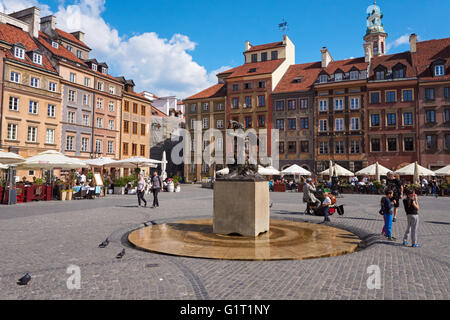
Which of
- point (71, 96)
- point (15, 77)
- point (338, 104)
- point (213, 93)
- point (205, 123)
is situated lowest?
point (205, 123)

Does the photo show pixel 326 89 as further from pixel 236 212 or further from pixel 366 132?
pixel 236 212

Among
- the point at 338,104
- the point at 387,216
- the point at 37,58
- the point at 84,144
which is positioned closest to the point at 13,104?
the point at 37,58

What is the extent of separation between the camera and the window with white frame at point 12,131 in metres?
30.6

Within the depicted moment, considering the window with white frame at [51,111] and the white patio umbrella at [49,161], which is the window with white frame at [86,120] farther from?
the white patio umbrella at [49,161]

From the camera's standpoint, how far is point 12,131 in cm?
3098

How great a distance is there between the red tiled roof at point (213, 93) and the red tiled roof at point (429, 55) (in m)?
25.3

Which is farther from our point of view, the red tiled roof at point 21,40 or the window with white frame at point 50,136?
the window with white frame at point 50,136

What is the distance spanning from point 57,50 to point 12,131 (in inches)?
451

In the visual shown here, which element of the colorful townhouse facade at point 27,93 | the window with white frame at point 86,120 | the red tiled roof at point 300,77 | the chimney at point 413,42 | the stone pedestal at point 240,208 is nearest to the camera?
the stone pedestal at point 240,208

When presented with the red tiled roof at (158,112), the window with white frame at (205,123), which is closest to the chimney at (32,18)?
the window with white frame at (205,123)

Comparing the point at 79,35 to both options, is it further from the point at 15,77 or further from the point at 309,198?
the point at 309,198

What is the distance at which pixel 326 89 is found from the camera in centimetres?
4178

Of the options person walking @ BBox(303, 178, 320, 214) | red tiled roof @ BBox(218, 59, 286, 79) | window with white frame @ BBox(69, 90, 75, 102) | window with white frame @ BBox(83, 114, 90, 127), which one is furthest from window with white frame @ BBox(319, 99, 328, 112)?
person walking @ BBox(303, 178, 320, 214)

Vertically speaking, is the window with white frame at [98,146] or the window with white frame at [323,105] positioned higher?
the window with white frame at [323,105]
